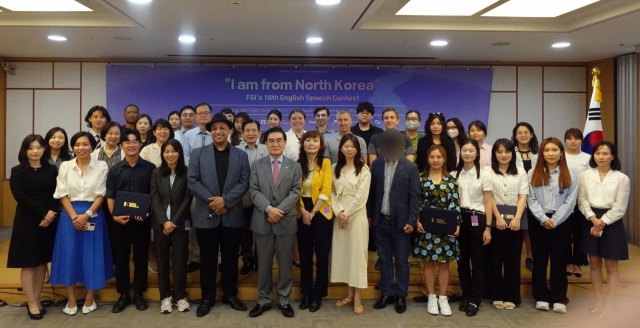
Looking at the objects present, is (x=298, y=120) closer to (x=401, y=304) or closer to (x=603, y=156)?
(x=401, y=304)

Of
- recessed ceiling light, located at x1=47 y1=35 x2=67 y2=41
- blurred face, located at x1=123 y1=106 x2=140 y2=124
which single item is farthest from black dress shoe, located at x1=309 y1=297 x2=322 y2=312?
recessed ceiling light, located at x1=47 y1=35 x2=67 y2=41

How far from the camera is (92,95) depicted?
7.43 metres

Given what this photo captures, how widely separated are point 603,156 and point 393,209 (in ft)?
6.04

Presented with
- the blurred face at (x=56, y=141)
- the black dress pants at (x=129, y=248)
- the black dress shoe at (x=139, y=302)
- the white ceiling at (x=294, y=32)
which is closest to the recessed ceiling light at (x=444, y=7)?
the white ceiling at (x=294, y=32)

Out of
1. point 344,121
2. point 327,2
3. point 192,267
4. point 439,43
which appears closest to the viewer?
point 327,2

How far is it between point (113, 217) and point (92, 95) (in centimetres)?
406

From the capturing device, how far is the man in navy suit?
4.14 metres

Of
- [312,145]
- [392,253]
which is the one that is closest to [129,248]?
[312,145]

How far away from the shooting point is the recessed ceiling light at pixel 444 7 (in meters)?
4.81

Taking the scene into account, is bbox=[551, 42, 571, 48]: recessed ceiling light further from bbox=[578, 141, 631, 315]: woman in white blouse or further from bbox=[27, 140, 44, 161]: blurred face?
bbox=[27, 140, 44, 161]: blurred face

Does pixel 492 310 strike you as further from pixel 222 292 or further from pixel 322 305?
pixel 222 292

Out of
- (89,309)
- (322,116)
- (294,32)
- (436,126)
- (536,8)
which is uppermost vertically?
(536,8)

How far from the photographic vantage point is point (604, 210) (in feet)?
13.4

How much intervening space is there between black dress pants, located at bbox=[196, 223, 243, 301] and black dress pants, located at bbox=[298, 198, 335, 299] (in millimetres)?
584
